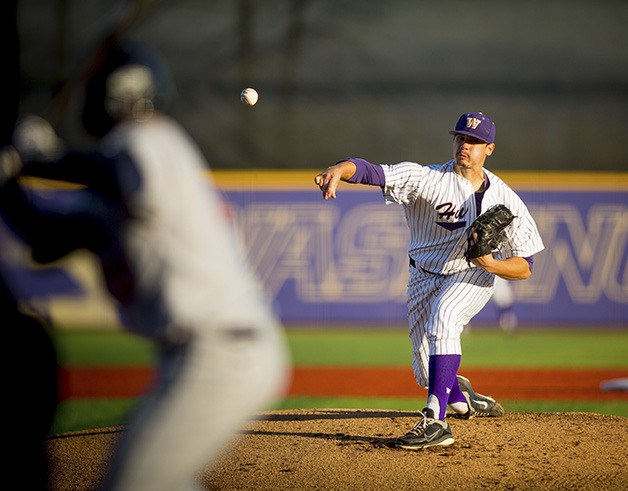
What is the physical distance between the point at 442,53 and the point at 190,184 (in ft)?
46.5

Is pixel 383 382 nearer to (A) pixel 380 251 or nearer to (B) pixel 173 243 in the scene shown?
(A) pixel 380 251

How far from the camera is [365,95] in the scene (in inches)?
608

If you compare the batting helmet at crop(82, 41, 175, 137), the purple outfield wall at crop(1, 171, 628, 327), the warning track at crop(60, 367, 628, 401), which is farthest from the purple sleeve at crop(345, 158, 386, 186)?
the purple outfield wall at crop(1, 171, 628, 327)

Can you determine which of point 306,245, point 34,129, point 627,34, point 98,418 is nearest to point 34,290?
point 306,245

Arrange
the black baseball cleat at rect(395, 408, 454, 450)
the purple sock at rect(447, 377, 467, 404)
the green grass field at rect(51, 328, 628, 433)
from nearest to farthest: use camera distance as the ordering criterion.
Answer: the black baseball cleat at rect(395, 408, 454, 450) → the purple sock at rect(447, 377, 467, 404) → the green grass field at rect(51, 328, 628, 433)

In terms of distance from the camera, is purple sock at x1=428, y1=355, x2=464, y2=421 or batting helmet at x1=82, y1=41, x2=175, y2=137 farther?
purple sock at x1=428, y1=355, x2=464, y2=421

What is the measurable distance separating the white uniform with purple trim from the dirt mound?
57 centimetres

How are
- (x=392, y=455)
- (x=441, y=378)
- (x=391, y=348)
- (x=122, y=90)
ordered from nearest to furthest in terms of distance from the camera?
(x=122, y=90) → (x=392, y=455) → (x=441, y=378) → (x=391, y=348)

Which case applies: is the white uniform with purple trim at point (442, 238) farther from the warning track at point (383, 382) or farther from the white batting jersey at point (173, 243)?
the warning track at point (383, 382)

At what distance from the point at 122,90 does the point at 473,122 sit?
2.94 meters

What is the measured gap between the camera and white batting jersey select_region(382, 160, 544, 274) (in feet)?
16.4

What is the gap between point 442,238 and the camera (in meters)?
5.07

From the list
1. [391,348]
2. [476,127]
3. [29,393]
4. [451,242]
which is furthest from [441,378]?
[391,348]

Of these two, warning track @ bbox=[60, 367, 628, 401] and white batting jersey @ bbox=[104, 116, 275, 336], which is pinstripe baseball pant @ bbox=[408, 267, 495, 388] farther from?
warning track @ bbox=[60, 367, 628, 401]
